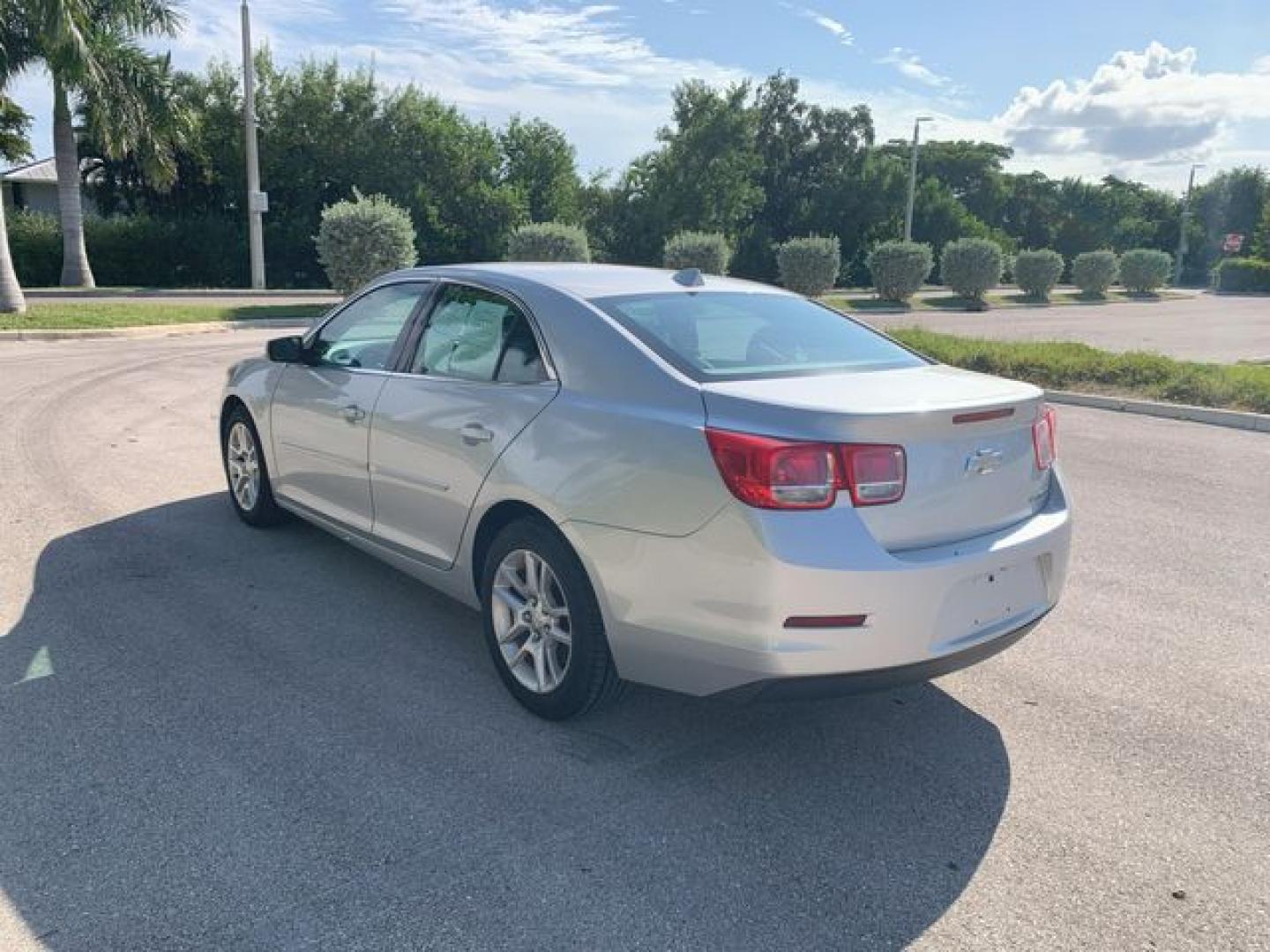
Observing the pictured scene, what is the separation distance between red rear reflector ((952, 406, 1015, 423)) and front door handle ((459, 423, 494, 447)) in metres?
1.67

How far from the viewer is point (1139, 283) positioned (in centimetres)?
4556

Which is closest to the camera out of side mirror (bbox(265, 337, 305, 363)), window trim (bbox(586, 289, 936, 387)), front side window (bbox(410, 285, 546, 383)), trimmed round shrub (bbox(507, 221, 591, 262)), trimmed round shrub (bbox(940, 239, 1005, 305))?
window trim (bbox(586, 289, 936, 387))

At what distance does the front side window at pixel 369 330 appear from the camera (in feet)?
15.0

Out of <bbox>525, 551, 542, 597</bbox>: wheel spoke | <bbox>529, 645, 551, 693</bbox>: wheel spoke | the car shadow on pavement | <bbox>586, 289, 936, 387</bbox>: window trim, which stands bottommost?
the car shadow on pavement

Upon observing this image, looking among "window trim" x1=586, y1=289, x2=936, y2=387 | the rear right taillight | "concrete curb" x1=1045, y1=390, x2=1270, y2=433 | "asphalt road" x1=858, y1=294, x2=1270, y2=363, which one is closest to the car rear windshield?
"window trim" x1=586, y1=289, x2=936, y2=387

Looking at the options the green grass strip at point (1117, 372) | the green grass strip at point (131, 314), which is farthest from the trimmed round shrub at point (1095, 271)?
the green grass strip at point (131, 314)

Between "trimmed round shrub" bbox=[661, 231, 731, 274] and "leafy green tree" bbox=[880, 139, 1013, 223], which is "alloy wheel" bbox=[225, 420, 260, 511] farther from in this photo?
"leafy green tree" bbox=[880, 139, 1013, 223]

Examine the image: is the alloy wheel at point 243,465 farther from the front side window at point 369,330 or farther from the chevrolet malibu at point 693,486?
the chevrolet malibu at point 693,486

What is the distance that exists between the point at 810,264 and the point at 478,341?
90.4 feet

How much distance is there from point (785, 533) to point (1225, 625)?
3.00m

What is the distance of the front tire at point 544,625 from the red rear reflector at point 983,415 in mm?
1323

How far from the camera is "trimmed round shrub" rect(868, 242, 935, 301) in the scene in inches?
1224

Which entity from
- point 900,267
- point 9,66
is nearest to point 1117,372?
point 900,267

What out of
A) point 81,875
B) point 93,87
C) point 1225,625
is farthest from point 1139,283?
point 81,875
